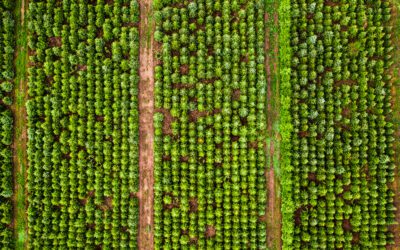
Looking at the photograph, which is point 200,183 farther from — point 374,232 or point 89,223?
point 374,232

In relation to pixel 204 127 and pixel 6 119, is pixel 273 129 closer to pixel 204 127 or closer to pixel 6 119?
pixel 204 127

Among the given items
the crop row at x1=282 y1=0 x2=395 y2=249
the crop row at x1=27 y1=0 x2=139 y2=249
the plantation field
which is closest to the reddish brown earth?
the plantation field

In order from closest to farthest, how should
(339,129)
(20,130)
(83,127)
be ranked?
(339,129) → (83,127) → (20,130)

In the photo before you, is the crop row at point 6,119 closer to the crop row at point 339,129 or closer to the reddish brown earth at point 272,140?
the reddish brown earth at point 272,140

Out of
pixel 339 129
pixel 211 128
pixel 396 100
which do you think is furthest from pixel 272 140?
pixel 396 100

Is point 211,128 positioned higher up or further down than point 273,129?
higher up

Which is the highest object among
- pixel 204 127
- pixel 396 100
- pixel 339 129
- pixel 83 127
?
pixel 396 100
